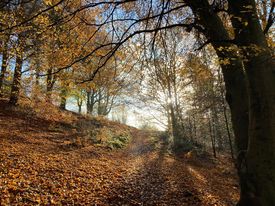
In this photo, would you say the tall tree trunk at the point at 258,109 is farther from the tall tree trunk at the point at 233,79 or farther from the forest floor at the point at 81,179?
the forest floor at the point at 81,179

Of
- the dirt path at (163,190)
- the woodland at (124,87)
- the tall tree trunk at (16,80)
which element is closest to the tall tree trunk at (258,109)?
the woodland at (124,87)

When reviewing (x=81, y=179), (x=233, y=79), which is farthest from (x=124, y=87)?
(x=233, y=79)

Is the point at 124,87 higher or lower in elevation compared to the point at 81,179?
higher

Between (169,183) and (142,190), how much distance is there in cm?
120

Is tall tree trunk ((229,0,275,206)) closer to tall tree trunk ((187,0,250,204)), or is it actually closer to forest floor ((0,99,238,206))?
tall tree trunk ((187,0,250,204))

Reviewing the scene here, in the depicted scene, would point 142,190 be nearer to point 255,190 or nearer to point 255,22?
point 255,190

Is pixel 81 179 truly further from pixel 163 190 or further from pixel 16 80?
pixel 16 80

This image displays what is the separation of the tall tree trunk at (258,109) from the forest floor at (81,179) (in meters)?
2.28

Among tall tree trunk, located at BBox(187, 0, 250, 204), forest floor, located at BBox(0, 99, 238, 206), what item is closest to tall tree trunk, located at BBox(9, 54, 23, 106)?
forest floor, located at BBox(0, 99, 238, 206)

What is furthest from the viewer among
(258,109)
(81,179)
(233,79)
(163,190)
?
(163,190)

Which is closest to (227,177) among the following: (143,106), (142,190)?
(142,190)

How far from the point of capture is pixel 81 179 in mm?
5711

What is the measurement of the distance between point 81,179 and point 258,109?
4554 mm

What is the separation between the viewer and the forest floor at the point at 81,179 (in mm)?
4512
